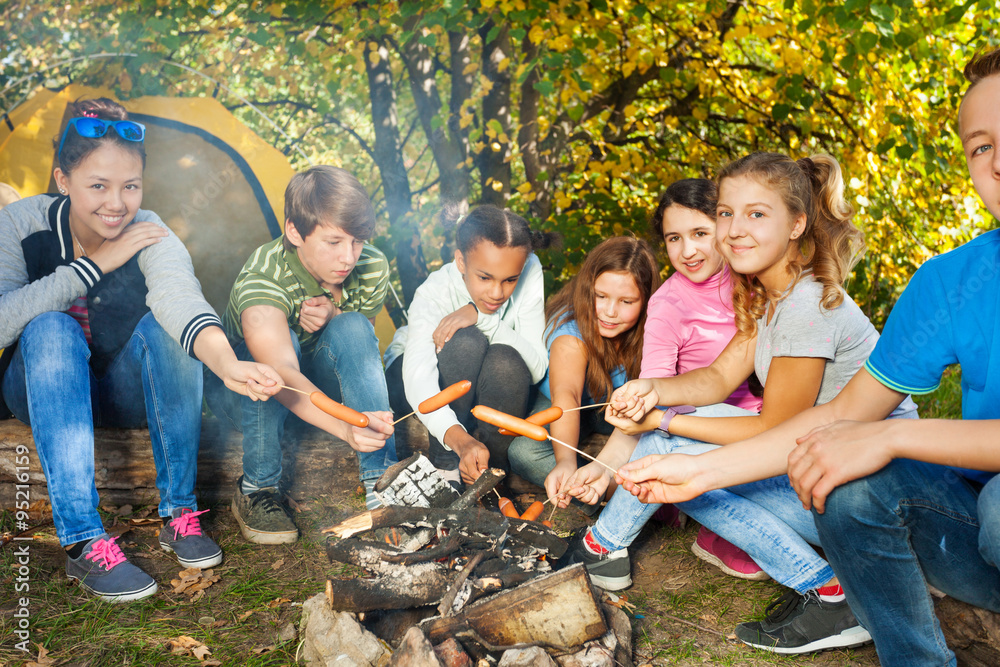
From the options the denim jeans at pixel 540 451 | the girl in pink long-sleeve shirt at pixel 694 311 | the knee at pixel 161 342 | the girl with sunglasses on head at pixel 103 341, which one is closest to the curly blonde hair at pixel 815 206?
the girl in pink long-sleeve shirt at pixel 694 311

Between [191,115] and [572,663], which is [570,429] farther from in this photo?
[191,115]

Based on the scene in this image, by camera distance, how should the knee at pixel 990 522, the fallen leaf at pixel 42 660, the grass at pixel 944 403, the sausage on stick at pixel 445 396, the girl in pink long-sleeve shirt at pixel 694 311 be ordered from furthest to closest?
the grass at pixel 944 403, the girl in pink long-sleeve shirt at pixel 694 311, the sausage on stick at pixel 445 396, the fallen leaf at pixel 42 660, the knee at pixel 990 522

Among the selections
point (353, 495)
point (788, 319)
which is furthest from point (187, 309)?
point (788, 319)

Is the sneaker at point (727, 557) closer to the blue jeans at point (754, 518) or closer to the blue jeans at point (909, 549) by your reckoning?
the blue jeans at point (754, 518)

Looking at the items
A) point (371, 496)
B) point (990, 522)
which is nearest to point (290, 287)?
point (371, 496)

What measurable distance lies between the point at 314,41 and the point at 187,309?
2.45 m

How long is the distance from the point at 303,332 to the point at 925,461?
251cm

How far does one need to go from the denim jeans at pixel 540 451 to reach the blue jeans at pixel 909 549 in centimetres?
147

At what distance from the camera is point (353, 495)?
3.33 m

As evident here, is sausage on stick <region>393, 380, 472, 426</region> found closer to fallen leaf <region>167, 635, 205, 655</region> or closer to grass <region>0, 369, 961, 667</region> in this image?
grass <region>0, 369, 961, 667</region>

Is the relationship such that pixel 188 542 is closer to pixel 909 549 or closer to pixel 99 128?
pixel 99 128

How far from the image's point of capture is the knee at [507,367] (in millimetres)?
3029

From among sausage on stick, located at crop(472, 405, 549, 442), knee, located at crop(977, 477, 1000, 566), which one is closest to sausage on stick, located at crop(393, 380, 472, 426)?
sausage on stick, located at crop(472, 405, 549, 442)

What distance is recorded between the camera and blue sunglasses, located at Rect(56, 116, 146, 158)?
284 cm
